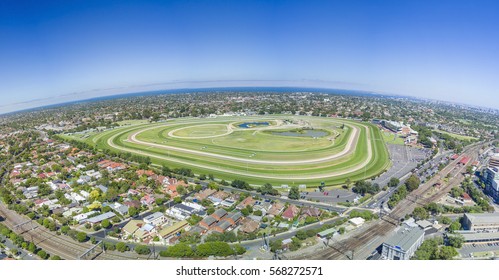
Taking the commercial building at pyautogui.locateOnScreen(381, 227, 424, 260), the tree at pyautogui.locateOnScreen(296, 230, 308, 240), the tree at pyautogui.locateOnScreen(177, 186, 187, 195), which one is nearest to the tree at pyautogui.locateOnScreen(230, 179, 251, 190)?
the tree at pyautogui.locateOnScreen(177, 186, 187, 195)

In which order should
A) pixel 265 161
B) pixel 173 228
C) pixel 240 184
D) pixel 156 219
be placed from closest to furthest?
Answer: 1. pixel 173 228
2. pixel 156 219
3. pixel 240 184
4. pixel 265 161

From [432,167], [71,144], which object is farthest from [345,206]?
[71,144]

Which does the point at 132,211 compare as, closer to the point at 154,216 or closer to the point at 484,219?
the point at 154,216

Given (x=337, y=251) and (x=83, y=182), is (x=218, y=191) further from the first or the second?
(x=83, y=182)

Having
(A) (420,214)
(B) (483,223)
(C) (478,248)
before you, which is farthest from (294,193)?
(B) (483,223)

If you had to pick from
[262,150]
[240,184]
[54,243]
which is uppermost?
[262,150]

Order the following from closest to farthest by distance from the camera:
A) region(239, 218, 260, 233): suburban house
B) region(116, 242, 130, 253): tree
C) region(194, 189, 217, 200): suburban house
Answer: region(116, 242, 130, 253): tree, region(239, 218, 260, 233): suburban house, region(194, 189, 217, 200): suburban house

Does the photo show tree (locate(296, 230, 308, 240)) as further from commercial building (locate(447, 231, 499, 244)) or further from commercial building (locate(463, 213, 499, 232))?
commercial building (locate(463, 213, 499, 232))
